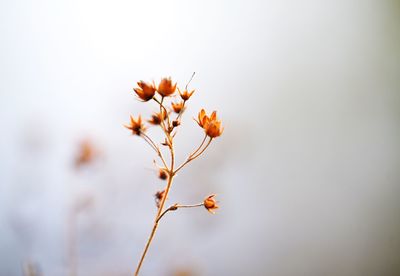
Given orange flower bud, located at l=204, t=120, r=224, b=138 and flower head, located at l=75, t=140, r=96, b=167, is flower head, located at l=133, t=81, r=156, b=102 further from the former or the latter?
flower head, located at l=75, t=140, r=96, b=167

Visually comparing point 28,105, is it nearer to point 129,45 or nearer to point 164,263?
point 129,45

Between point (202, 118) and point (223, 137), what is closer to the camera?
point (202, 118)

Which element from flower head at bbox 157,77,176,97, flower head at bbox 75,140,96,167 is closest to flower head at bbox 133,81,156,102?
flower head at bbox 157,77,176,97

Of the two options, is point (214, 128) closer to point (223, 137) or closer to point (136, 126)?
point (136, 126)

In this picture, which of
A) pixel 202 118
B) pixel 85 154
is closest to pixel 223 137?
pixel 85 154

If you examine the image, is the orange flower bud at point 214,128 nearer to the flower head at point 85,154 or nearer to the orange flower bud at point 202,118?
the orange flower bud at point 202,118

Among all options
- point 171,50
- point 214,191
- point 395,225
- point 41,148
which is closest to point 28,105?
point 41,148

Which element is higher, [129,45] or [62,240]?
[129,45]

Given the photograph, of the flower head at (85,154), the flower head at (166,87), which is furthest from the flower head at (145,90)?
the flower head at (85,154)
